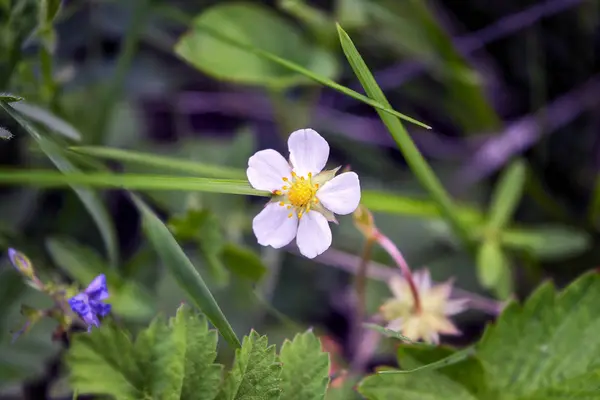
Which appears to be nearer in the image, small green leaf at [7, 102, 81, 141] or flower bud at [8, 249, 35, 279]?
flower bud at [8, 249, 35, 279]

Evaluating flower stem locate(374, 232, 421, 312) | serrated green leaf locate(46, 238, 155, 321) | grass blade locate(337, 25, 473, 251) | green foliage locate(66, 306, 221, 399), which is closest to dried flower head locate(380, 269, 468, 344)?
flower stem locate(374, 232, 421, 312)

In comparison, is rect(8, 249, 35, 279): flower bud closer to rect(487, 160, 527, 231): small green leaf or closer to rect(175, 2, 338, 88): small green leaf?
rect(175, 2, 338, 88): small green leaf

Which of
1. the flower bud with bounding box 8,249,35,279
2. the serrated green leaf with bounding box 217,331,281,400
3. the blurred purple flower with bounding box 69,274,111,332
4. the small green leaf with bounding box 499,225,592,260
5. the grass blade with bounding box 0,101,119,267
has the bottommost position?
the serrated green leaf with bounding box 217,331,281,400

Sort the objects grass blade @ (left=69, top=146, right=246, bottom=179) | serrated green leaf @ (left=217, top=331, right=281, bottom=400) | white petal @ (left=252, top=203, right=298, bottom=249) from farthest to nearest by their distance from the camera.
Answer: grass blade @ (left=69, top=146, right=246, bottom=179) < white petal @ (left=252, top=203, right=298, bottom=249) < serrated green leaf @ (left=217, top=331, right=281, bottom=400)

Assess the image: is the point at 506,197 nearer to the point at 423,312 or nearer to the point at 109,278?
the point at 423,312

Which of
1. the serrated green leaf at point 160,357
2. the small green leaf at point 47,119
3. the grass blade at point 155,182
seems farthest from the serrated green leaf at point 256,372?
the small green leaf at point 47,119

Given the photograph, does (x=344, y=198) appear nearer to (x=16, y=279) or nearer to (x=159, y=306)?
(x=159, y=306)
